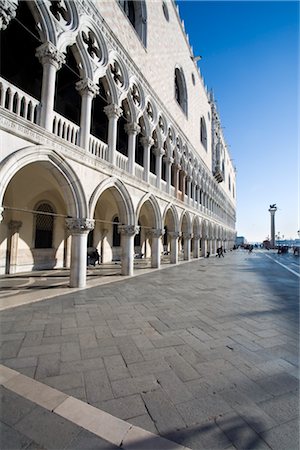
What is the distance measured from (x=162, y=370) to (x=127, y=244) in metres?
7.63

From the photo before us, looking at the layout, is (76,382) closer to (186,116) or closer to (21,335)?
(21,335)

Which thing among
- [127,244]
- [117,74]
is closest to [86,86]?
[117,74]

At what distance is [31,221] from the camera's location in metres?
11.0

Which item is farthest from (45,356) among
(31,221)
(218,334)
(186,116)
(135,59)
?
(186,116)

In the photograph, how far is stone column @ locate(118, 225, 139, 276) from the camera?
1023 centimetres

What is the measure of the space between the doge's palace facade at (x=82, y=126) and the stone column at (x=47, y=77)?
0.10 feet

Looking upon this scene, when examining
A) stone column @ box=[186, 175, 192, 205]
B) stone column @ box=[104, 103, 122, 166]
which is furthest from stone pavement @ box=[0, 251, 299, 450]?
stone column @ box=[186, 175, 192, 205]

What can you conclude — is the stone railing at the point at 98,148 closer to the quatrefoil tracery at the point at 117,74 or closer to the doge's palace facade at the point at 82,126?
the doge's palace facade at the point at 82,126

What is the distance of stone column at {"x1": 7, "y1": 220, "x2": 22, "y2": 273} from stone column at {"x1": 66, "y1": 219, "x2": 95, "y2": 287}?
4.06 meters

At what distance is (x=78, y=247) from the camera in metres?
7.64

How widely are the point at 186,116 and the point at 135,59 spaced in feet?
32.1

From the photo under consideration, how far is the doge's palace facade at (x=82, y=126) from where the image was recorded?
6547 mm

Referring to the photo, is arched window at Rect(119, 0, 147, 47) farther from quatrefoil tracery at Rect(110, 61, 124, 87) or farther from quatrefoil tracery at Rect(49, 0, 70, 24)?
quatrefoil tracery at Rect(49, 0, 70, 24)

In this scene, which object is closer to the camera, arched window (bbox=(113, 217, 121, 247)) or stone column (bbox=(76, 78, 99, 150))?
stone column (bbox=(76, 78, 99, 150))
